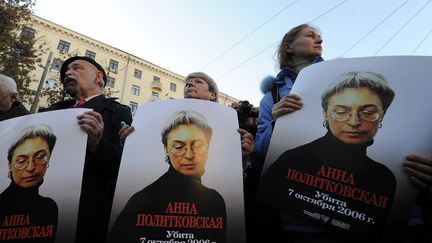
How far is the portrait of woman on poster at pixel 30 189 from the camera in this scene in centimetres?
129

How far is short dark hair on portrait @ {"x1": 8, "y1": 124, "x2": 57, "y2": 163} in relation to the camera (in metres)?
1.49

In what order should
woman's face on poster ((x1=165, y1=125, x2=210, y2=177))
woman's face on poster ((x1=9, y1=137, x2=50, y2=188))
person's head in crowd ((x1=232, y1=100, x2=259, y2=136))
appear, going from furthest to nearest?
person's head in crowd ((x1=232, y1=100, x2=259, y2=136)) < woman's face on poster ((x1=9, y1=137, x2=50, y2=188)) < woman's face on poster ((x1=165, y1=125, x2=210, y2=177))

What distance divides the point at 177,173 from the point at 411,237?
946mm

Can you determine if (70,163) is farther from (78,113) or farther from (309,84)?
(309,84)

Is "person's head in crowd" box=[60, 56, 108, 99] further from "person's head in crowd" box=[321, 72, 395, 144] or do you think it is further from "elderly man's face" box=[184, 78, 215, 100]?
"person's head in crowd" box=[321, 72, 395, 144]

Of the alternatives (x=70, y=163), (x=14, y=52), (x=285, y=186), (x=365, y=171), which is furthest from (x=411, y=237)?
(x=14, y=52)

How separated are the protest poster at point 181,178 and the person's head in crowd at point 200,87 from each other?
0.93m

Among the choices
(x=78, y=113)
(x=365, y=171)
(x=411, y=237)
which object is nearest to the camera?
(x=365, y=171)

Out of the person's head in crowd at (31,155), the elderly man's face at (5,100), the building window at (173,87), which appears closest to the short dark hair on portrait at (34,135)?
the person's head in crowd at (31,155)

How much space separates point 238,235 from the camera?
116 centimetres

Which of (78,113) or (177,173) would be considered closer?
(177,173)

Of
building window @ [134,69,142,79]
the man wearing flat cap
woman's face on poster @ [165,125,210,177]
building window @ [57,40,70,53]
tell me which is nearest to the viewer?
woman's face on poster @ [165,125,210,177]

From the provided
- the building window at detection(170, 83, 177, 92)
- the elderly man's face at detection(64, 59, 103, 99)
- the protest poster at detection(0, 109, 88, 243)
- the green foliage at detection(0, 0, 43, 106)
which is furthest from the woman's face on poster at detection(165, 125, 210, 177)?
the building window at detection(170, 83, 177, 92)

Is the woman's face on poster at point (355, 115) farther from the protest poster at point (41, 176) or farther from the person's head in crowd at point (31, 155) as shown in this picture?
the person's head in crowd at point (31, 155)
